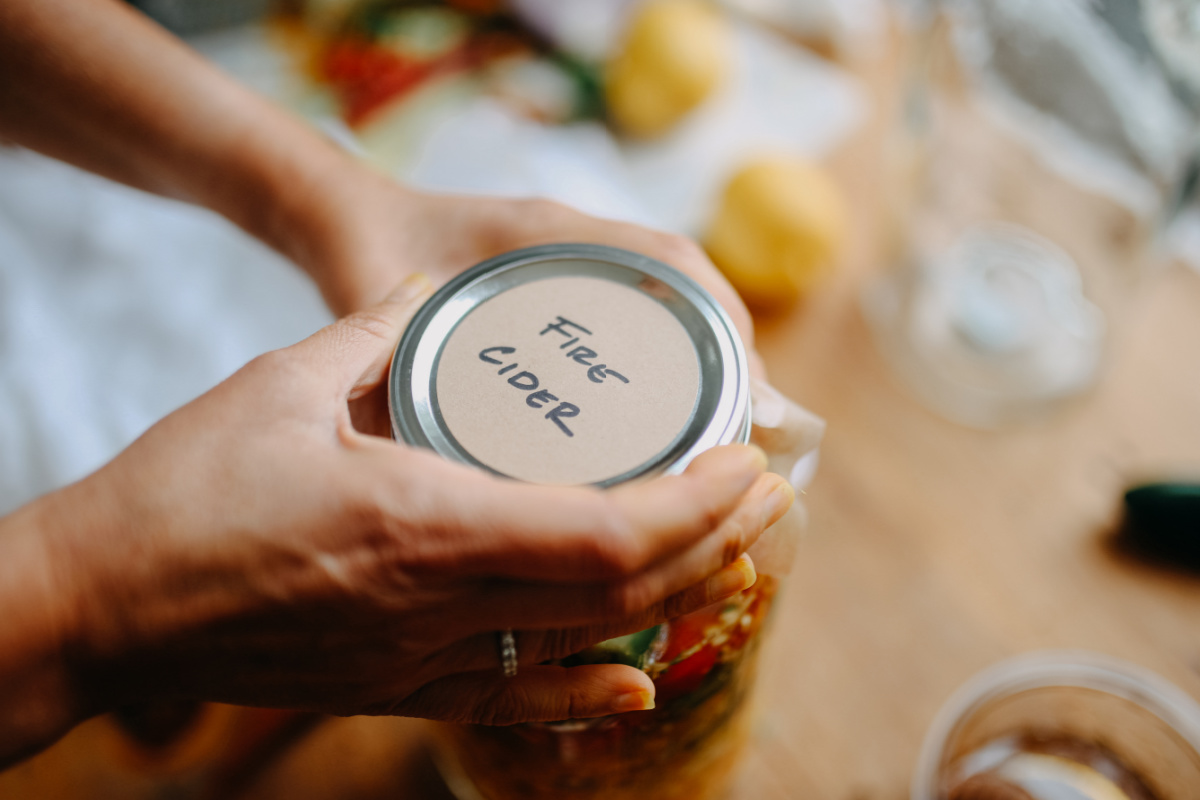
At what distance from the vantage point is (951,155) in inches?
25.9

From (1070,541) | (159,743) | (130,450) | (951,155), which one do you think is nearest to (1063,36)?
(951,155)

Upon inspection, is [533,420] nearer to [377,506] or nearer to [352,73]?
[377,506]

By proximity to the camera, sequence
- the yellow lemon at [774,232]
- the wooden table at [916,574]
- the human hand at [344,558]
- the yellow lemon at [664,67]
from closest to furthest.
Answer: the human hand at [344,558] < the wooden table at [916,574] < the yellow lemon at [774,232] < the yellow lemon at [664,67]

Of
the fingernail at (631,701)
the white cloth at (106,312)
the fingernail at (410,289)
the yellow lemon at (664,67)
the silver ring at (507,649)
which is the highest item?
the yellow lemon at (664,67)

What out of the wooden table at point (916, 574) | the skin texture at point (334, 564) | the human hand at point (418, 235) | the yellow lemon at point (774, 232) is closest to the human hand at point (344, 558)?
the skin texture at point (334, 564)

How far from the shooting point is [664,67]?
2.34 feet

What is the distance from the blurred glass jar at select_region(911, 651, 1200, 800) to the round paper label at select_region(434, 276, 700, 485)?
0.27 m

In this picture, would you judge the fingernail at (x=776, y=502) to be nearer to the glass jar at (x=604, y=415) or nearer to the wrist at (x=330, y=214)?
the glass jar at (x=604, y=415)

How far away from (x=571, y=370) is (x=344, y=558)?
101 mm

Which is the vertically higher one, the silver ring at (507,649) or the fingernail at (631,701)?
the silver ring at (507,649)

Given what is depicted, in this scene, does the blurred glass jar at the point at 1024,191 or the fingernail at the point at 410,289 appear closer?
the fingernail at the point at 410,289

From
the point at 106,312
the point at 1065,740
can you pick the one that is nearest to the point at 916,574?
the point at 1065,740

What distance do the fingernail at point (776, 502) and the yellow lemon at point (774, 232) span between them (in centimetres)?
37

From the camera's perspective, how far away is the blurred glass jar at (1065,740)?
0.40 m
